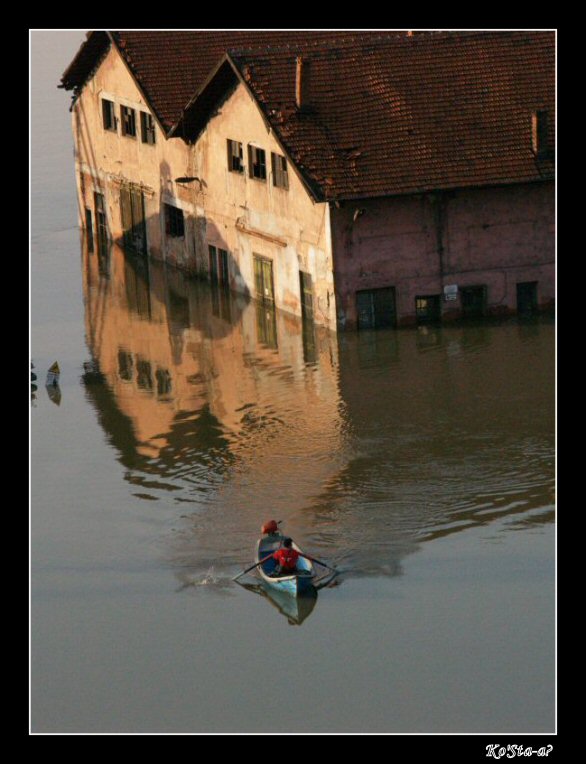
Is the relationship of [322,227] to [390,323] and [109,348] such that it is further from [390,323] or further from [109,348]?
[109,348]

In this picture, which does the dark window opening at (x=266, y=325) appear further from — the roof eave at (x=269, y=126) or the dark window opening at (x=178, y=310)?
the roof eave at (x=269, y=126)

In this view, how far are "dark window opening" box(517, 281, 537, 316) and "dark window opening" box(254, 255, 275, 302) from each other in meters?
7.36

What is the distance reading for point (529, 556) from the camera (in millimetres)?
30828

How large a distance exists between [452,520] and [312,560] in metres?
3.88

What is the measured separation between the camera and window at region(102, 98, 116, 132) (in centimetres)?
5972

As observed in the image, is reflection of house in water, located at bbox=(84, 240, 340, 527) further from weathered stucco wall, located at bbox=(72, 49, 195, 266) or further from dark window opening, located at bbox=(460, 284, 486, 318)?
dark window opening, located at bbox=(460, 284, 486, 318)

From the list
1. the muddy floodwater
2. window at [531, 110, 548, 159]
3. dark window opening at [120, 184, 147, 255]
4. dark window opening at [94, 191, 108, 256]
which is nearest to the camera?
the muddy floodwater

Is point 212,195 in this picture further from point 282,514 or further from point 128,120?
point 282,514

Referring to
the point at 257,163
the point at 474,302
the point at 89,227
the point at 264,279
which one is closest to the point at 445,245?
the point at 474,302

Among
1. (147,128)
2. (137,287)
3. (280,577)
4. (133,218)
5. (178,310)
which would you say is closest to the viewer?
(280,577)

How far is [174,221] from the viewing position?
5672cm

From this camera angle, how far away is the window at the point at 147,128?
186ft

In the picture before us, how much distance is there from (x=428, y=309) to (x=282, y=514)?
1517cm

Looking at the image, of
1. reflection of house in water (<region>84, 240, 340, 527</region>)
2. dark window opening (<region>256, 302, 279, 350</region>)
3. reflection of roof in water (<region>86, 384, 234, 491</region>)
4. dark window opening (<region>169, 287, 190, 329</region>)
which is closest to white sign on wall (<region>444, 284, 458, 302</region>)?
A: reflection of house in water (<region>84, 240, 340, 527</region>)
